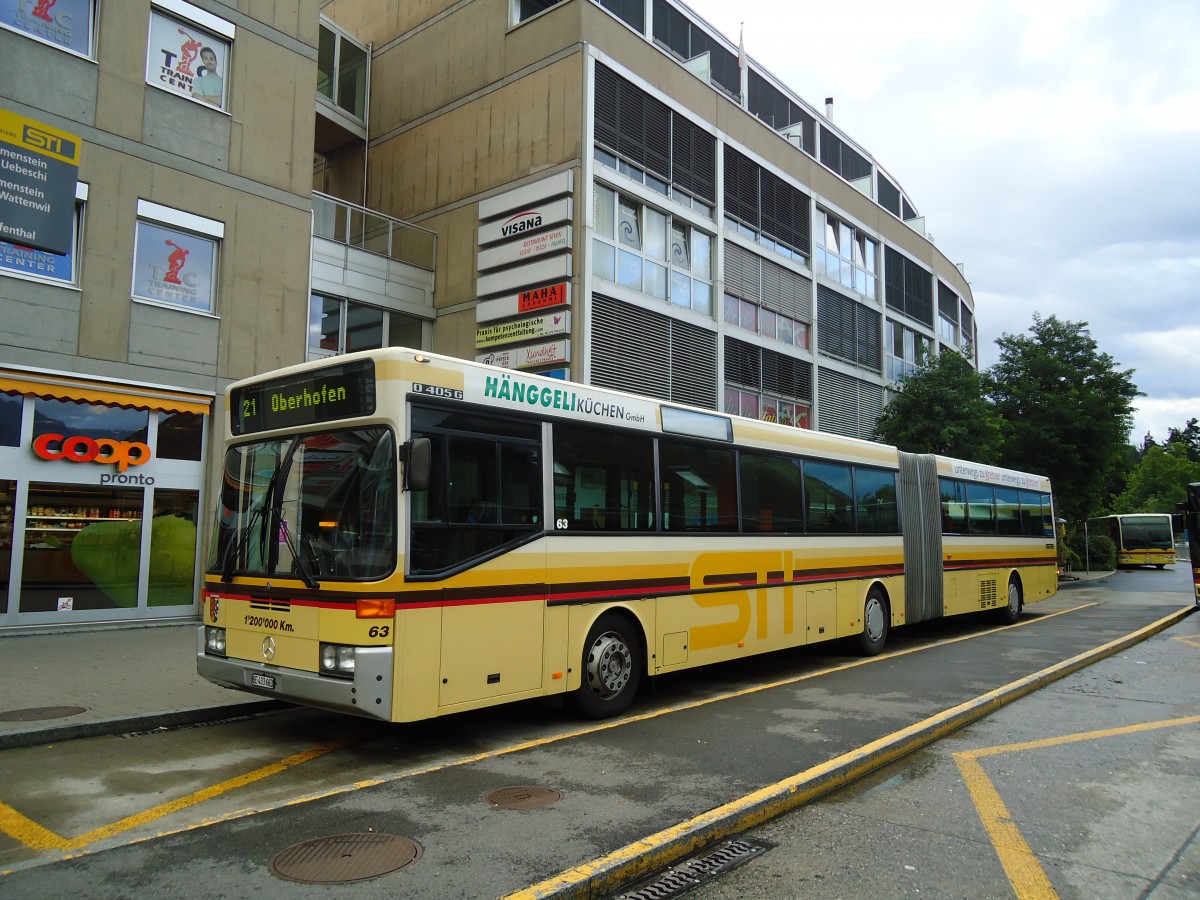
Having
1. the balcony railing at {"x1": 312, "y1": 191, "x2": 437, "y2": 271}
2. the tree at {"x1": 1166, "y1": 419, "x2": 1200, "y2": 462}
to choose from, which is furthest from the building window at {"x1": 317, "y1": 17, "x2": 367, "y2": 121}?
the tree at {"x1": 1166, "y1": 419, "x2": 1200, "y2": 462}

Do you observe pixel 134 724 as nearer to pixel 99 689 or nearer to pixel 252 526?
pixel 99 689

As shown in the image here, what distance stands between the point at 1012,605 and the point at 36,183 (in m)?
18.4

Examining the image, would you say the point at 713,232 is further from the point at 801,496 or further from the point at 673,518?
the point at 673,518

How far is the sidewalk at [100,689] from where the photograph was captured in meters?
7.18

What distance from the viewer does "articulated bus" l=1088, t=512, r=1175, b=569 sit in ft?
152

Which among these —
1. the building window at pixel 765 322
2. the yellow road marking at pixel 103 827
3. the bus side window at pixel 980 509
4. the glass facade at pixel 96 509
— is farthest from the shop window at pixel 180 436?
the building window at pixel 765 322

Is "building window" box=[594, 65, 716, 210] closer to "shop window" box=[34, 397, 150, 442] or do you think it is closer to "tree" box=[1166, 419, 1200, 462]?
"shop window" box=[34, 397, 150, 442]

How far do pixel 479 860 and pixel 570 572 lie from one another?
3.48m

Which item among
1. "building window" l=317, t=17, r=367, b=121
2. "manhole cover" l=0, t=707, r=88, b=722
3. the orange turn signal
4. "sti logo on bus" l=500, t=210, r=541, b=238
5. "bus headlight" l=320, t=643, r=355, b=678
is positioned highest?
"building window" l=317, t=17, r=367, b=121

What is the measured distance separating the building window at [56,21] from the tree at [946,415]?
2301cm

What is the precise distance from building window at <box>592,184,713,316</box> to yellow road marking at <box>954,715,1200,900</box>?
13551 mm

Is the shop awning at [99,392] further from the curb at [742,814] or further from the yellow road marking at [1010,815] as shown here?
the yellow road marking at [1010,815]

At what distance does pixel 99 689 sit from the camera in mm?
8508

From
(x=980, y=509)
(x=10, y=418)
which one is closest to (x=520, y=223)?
(x=10, y=418)
